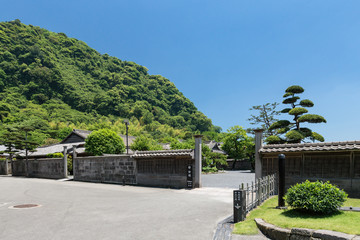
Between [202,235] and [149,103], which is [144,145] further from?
[149,103]

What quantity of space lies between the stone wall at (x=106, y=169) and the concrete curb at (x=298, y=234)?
1489 centimetres

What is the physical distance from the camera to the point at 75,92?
8769 cm

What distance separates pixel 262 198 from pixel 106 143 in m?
23.9

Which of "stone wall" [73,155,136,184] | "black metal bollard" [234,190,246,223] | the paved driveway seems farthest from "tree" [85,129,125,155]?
A: "black metal bollard" [234,190,246,223]

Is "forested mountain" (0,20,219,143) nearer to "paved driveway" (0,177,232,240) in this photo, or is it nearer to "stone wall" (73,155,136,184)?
"stone wall" (73,155,136,184)

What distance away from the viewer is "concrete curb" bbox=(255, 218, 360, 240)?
5.10m

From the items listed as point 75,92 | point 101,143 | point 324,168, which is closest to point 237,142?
point 101,143

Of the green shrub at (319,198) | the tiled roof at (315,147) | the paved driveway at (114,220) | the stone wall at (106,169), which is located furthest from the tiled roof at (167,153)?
the green shrub at (319,198)

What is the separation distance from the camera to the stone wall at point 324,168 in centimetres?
1160

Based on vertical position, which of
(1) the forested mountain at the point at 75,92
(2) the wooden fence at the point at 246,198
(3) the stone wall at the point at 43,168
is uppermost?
(1) the forested mountain at the point at 75,92

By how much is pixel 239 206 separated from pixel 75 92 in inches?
3565

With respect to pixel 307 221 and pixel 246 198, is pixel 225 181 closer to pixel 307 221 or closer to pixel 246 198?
pixel 246 198

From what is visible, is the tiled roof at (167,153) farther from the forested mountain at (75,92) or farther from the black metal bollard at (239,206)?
the forested mountain at (75,92)

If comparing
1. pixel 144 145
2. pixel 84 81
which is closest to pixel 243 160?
pixel 144 145
